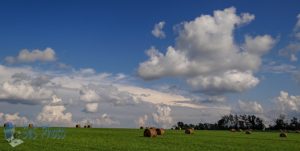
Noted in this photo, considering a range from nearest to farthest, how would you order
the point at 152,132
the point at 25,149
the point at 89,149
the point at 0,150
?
the point at 0,150 < the point at 25,149 < the point at 89,149 < the point at 152,132

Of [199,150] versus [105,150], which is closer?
[105,150]

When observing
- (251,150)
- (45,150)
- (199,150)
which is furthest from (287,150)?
(45,150)

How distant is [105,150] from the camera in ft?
102

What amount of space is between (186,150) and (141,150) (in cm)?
386

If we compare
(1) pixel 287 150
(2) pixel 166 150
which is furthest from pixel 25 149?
(1) pixel 287 150

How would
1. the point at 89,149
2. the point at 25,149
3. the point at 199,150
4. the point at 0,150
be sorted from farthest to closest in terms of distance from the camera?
the point at 199,150, the point at 89,149, the point at 25,149, the point at 0,150

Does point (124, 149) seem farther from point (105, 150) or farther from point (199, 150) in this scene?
point (199, 150)

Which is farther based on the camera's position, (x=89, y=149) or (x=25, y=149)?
(x=89, y=149)

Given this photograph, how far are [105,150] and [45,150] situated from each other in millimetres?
4214

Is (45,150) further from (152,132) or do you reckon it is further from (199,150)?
(152,132)

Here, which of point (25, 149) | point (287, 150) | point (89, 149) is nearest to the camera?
point (25, 149)

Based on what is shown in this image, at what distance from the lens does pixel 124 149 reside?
105 ft

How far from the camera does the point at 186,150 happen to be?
33.5m

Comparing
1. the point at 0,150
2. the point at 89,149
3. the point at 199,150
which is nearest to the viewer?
the point at 0,150
